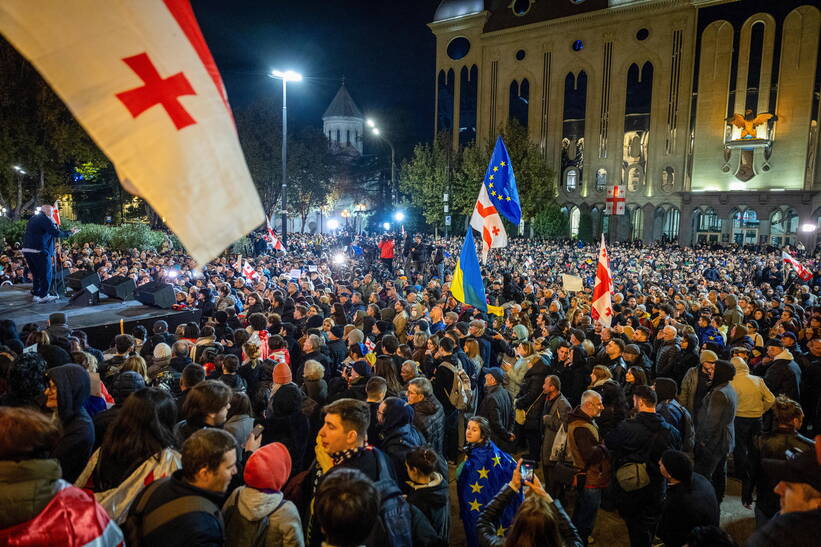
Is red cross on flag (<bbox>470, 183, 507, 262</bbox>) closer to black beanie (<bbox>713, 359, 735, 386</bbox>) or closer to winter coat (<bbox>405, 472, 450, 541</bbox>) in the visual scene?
black beanie (<bbox>713, 359, 735, 386</bbox>)

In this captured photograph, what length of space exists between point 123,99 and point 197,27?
1.90 feet

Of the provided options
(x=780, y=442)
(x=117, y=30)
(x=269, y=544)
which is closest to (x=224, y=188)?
(x=117, y=30)

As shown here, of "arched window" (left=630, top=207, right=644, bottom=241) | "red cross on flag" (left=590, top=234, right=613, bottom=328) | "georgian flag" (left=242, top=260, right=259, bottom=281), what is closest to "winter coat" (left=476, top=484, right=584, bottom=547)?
"red cross on flag" (left=590, top=234, right=613, bottom=328)

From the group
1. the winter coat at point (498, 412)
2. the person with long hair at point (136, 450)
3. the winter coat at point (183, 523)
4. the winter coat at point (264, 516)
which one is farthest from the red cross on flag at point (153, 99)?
the winter coat at point (498, 412)

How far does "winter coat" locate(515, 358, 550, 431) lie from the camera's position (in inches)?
240

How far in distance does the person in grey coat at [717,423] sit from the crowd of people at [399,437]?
2 cm

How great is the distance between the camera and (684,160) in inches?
1658

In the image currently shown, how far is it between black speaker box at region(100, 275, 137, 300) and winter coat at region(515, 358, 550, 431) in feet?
36.2

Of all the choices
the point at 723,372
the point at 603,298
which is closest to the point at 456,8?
the point at 603,298

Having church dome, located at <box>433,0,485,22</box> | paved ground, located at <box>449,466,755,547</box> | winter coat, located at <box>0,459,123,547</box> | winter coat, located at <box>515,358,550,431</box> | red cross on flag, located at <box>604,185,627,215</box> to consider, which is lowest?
paved ground, located at <box>449,466,755,547</box>

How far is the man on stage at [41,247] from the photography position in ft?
37.2

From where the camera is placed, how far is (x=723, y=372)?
534 centimetres

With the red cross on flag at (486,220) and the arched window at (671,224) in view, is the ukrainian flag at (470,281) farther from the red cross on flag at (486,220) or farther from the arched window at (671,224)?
the arched window at (671,224)

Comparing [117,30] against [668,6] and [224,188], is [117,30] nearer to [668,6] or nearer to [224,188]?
[224,188]
